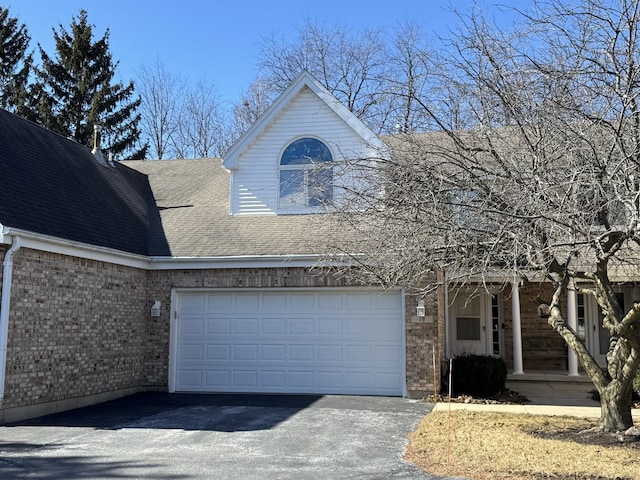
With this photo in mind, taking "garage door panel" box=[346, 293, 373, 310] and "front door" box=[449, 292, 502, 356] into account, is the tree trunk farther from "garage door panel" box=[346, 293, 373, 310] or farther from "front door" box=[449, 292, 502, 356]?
"front door" box=[449, 292, 502, 356]

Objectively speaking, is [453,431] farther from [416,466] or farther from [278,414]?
[278,414]

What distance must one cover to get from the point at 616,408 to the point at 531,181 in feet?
12.2

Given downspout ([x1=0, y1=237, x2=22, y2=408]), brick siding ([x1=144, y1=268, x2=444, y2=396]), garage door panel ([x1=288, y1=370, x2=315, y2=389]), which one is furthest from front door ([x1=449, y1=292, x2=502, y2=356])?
downspout ([x1=0, y1=237, x2=22, y2=408])

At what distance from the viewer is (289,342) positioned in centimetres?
1358

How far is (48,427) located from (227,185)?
8.63m

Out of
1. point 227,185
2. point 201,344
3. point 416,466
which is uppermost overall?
point 227,185

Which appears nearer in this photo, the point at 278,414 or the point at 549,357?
the point at 278,414

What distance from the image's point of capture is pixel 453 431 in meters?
9.02

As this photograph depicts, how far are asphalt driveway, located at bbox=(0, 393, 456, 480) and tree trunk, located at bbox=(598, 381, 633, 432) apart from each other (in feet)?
9.51

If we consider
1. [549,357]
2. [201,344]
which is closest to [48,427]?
[201,344]

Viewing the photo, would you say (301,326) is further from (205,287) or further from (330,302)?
(205,287)

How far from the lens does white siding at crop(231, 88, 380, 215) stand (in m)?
14.9

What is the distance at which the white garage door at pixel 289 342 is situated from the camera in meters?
13.2

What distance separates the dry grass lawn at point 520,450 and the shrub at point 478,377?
9.68 ft
